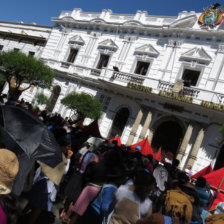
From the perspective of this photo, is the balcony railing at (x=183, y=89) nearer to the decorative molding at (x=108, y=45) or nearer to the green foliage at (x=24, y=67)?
the decorative molding at (x=108, y=45)

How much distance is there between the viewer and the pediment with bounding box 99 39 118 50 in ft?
54.8

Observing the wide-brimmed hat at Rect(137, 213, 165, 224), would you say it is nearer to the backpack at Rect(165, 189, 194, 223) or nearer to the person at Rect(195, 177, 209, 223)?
the backpack at Rect(165, 189, 194, 223)

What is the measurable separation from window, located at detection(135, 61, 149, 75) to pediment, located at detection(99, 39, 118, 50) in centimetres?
244

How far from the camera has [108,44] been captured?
55.8 feet

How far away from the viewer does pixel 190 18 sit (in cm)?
1394

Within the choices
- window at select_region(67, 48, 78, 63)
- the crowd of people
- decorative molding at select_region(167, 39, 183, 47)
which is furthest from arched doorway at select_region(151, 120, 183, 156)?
window at select_region(67, 48, 78, 63)

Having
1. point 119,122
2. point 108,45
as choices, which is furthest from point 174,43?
point 119,122

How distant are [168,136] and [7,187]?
1273 centimetres

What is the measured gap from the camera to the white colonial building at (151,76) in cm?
1200

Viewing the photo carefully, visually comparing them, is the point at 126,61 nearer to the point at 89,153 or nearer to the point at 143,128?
the point at 143,128

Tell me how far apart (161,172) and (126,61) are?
12048 millimetres

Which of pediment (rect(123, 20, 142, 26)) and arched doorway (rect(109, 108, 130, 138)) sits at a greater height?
pediment (rect(123, 20, 142, 26))

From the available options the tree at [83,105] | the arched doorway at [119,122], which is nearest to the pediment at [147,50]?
the arched doorway at [119,122]

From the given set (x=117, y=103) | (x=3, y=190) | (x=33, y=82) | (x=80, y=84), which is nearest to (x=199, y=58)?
(x=117, y=103)
